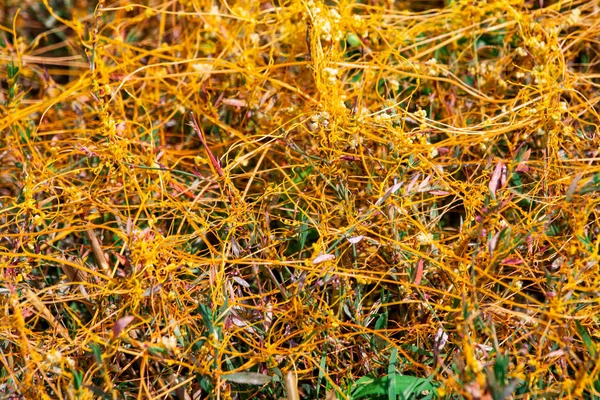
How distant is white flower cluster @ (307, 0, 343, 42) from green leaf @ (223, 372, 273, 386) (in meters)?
0.82

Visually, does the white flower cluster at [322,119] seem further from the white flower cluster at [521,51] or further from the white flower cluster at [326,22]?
the white flower cluster at [521,51]

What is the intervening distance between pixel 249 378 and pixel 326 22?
0.86 m

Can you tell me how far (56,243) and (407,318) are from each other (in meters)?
0.91

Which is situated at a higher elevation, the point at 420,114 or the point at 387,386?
the point at 420,114

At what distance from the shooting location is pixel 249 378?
1247 mm

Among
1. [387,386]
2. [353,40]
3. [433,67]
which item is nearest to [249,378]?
[387,386]

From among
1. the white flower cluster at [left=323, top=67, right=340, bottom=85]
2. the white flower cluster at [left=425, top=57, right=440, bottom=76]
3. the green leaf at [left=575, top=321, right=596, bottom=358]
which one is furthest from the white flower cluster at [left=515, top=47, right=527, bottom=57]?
the green leaf at [left=575, top=321, right=596, bottom=358]

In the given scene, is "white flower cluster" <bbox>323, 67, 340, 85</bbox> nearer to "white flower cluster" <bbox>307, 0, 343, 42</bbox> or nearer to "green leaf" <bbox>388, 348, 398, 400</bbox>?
"white flower cluster" <bbox>307, 0, 343, 42</bbox>

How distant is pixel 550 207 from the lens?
4.60 ft

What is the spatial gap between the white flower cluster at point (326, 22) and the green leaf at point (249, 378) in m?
0.82

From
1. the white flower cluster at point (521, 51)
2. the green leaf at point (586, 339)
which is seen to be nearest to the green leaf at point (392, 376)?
the green leaf at point (586, 339)

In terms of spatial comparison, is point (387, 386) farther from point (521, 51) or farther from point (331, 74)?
point (521, 51)

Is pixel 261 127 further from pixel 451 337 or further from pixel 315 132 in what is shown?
pixel 451 337

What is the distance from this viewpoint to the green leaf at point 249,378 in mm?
1238
